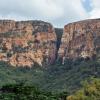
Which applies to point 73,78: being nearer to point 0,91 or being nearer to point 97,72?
point 97,72

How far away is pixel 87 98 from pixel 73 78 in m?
128

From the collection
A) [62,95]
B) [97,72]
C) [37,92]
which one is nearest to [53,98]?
[37,92]

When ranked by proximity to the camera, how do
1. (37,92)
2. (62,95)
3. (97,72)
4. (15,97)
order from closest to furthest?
(15,97), (37,92), (62,95), (97,72)

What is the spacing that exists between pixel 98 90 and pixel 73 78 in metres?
127

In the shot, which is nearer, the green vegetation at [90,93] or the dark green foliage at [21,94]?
the dark green foliage at [21,94]

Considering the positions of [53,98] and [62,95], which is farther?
[62,95]

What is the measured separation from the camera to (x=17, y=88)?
64875 mm

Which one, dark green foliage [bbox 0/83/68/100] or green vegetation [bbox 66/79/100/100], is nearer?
dark green foliage [bbox 0/83/68/100]

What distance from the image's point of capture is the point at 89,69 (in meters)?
197

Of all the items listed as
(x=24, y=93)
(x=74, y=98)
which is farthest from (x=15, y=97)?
(x=74, y=98)

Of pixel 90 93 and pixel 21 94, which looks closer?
pixel 21 94

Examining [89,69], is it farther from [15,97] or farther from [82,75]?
[15,97]

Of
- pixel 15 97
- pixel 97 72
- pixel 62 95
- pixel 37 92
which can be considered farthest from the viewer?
pixel 97 72

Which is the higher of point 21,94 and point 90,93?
point 21,94
